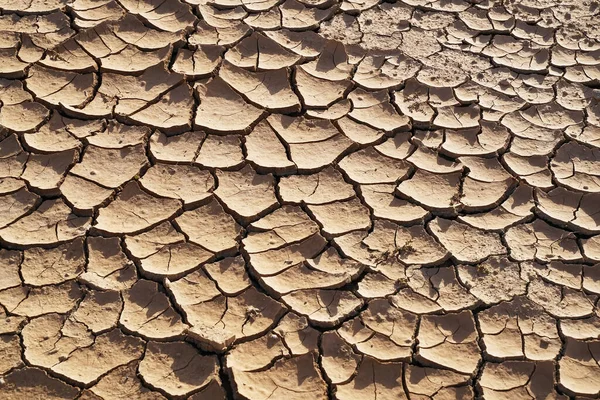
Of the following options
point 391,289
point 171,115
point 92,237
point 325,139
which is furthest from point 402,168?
point 92,237

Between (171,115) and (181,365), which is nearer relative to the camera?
(181,365)

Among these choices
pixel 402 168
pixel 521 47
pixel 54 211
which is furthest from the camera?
pixel 521 47

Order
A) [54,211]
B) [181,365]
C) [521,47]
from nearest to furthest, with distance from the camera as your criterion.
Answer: [181,365]
[54,211]
[521,47]

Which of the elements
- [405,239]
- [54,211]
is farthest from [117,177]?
[405,239]

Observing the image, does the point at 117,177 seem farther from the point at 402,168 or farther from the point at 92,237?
the point at 402,168

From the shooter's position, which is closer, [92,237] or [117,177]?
[92,237]

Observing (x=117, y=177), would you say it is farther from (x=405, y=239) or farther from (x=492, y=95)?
(x=492, y=95)
